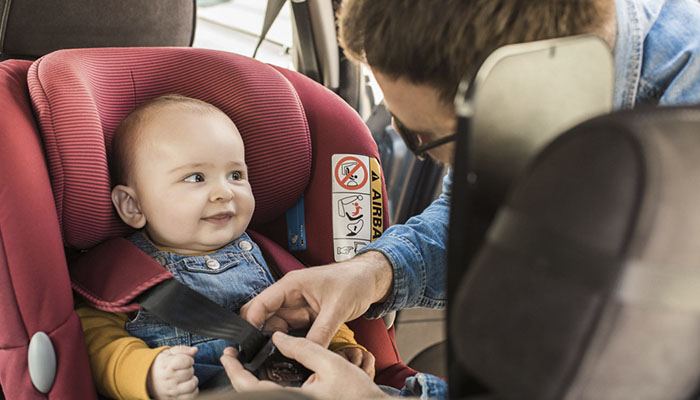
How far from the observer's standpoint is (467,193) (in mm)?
674

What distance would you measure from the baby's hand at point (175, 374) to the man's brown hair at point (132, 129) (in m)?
0.36

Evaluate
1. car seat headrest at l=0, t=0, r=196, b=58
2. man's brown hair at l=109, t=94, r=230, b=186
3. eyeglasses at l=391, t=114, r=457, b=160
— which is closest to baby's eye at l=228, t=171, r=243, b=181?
man's brown hair at l=109, t=94, r=230, b=186

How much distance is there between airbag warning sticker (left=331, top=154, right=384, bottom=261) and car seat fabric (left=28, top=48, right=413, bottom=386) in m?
0.02

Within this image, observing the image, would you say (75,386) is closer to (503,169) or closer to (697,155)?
(503,169)

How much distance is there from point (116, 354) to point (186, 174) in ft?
1.11

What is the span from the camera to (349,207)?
1.70 metres

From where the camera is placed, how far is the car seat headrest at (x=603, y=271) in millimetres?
553

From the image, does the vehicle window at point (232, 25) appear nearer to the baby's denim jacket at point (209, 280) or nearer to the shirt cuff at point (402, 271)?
the baby's denim jacket at point (209, 280)

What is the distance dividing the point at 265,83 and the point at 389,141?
1.15 m

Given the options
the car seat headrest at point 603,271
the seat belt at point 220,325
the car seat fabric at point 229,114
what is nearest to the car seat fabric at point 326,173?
the car seat fabric at point 229,114

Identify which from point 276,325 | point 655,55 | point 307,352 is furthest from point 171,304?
point 655,55

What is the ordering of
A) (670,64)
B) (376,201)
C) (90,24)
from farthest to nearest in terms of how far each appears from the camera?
1. (90,24)
2. (376,201)
3. (670,64)

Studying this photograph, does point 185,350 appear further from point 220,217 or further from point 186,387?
point 220,217

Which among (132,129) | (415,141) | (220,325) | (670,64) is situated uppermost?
(670,64)
